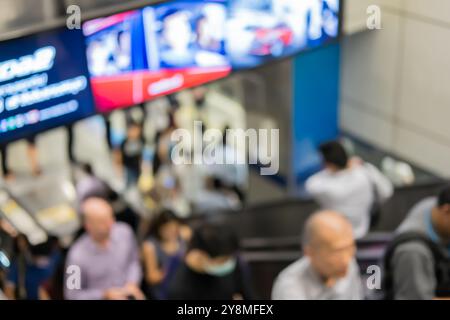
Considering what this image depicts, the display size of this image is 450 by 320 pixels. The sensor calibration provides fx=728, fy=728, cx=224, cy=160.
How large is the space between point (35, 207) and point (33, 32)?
3454mm

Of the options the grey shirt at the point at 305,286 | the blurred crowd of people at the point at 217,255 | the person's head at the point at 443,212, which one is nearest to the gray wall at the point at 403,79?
the blurred crowd of people at the point at 217,255

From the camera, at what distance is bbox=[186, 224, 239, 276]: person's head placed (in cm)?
407

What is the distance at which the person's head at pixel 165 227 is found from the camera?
5.22 metres

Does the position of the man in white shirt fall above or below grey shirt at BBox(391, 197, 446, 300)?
below

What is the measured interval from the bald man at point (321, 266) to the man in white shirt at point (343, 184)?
167cm

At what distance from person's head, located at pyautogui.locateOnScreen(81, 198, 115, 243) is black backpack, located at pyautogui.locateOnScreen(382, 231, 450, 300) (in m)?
1.78

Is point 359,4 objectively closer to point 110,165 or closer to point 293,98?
point 293,98

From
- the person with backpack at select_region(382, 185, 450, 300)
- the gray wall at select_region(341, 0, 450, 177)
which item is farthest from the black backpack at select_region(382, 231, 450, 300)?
the gray wall at select_region(341, 0, 450, 177)

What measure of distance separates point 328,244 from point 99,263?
1.73 m

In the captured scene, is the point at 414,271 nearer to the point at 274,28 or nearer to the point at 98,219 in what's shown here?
the point at 98,219

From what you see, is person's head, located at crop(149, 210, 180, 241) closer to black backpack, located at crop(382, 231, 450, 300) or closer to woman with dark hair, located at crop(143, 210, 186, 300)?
woman with dark hair, located at crop(143, 210, 186, 300)

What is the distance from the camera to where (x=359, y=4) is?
7.50 metres

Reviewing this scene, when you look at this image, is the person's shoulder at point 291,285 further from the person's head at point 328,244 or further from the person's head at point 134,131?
the person's head at point 134,131

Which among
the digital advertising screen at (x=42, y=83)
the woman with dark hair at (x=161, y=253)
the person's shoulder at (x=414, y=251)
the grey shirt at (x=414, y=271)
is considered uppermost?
the digital advertising screen at (x=42, y=83)
